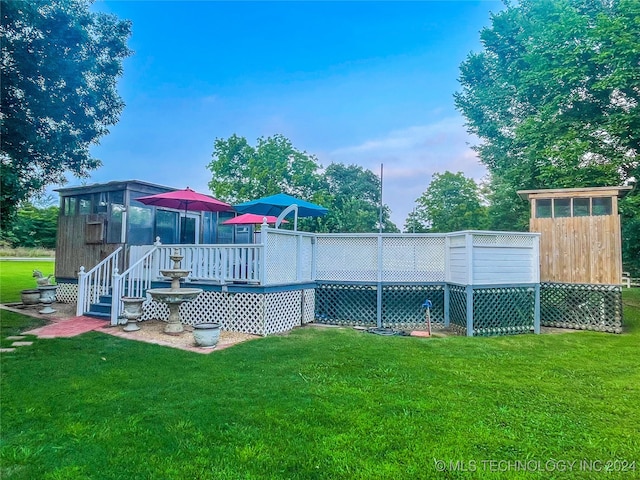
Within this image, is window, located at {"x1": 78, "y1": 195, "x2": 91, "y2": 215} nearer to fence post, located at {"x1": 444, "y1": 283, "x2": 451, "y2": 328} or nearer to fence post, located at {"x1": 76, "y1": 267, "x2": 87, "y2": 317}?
fence post, located at {"x1": 76, "y1": 267, "x2": 87, "y2": 317}

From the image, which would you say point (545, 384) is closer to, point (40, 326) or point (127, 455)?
point (127, 455)

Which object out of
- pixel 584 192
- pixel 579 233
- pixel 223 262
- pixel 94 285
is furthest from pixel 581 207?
pixel 94 285

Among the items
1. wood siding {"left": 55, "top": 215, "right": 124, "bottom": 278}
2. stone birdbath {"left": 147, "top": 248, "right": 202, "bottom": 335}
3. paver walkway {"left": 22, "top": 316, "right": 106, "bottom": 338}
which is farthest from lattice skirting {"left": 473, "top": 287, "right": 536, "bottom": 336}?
wood siding {"left": 55, "top": 215, "right": 124, "bottom": 278}

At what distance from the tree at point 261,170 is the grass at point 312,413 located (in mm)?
17839

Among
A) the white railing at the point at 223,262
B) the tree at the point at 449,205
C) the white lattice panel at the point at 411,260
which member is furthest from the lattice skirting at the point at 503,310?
the tree at the point at 449,205

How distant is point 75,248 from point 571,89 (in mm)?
16544

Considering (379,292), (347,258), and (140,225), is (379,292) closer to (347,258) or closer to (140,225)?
(347,258)

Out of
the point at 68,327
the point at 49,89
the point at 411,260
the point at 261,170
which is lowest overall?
the point at 68,327

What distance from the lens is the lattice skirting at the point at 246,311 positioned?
7062mm

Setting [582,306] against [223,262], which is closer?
[223,262]

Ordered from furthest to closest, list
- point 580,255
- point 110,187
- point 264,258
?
1. point 110,187
2. point 580,255
3. point 264,258

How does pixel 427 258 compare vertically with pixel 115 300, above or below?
above

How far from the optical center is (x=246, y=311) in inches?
281

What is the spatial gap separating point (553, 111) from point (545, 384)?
461 inches
